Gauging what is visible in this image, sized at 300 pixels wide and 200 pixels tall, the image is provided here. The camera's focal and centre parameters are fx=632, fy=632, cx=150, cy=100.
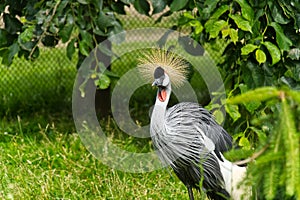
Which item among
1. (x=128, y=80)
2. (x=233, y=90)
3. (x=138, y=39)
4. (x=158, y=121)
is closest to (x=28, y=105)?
(x=128, y=80)

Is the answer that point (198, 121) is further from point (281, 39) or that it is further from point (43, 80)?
point (43, 80)

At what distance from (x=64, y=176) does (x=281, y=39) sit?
141 centimetres

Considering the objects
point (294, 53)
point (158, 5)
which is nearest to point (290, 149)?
point (294, 53)

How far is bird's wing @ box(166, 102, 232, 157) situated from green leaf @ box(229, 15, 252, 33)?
→ 58 cm

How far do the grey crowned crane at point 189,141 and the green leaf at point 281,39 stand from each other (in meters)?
0.65

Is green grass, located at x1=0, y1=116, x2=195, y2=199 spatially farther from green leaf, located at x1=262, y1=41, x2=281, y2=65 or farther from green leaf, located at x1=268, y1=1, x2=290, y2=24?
green leaf, located at x1=268, y1=1, x2=290, y2=24

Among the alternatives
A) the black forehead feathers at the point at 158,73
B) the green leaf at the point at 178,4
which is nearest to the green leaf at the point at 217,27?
the green leaf at the point at 178,4

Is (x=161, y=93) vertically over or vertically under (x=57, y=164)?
over

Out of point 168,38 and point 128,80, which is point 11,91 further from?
point 168,38

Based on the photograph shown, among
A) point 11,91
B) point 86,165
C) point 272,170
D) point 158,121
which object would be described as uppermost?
point 272,170

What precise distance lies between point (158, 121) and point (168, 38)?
4.25ft

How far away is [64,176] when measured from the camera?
3.54 metres

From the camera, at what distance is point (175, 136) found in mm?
2824

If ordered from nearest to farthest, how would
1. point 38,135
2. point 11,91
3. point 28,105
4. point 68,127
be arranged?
point 38,135 < point 68,127 < point 28,105 < point 11,91
